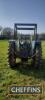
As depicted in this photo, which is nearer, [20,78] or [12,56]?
[20,78]

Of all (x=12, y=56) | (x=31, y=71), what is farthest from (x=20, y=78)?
(x=12, y=56)

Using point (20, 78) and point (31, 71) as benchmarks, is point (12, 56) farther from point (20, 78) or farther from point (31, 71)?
point (20, 78)

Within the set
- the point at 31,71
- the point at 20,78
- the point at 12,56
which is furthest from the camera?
the point at 12,56

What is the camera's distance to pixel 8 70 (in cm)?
895

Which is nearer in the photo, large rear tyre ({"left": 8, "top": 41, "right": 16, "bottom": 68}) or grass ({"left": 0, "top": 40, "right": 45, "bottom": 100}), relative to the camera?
grass ({"left": 0, "top": 40, "right": 45, "bottom": 100})

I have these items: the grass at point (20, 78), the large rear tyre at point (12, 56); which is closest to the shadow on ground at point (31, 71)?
the grass at point (20, 78)

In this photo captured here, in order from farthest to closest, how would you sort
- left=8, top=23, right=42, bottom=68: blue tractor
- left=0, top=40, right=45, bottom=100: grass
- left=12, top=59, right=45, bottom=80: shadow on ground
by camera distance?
left=8, top=23, right=42, bottom=68: blue tractor
left=12, top=59, right=45, bottom=80: shadow on ground
left=0, top=40, right=45, bottom=100: grass

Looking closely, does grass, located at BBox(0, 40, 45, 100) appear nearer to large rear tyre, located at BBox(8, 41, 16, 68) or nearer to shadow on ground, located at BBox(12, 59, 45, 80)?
shadow on ground, located at BBox(12, 59, 45, 80)

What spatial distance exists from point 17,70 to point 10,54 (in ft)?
3.10

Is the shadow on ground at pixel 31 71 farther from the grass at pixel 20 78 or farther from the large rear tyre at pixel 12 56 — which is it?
the large rear tyre at pixel 12 56

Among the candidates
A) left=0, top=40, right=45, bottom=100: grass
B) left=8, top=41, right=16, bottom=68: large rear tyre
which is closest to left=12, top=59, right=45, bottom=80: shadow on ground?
left=0, top=40, right=45, bottom=100: grass

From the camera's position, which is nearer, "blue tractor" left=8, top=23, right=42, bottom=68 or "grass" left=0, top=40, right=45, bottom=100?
"grass" left=0, top=40, right=45, bottom=100

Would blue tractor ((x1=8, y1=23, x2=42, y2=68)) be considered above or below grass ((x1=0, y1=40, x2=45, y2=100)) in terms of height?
above

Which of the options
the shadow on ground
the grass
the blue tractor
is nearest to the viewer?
the grass
